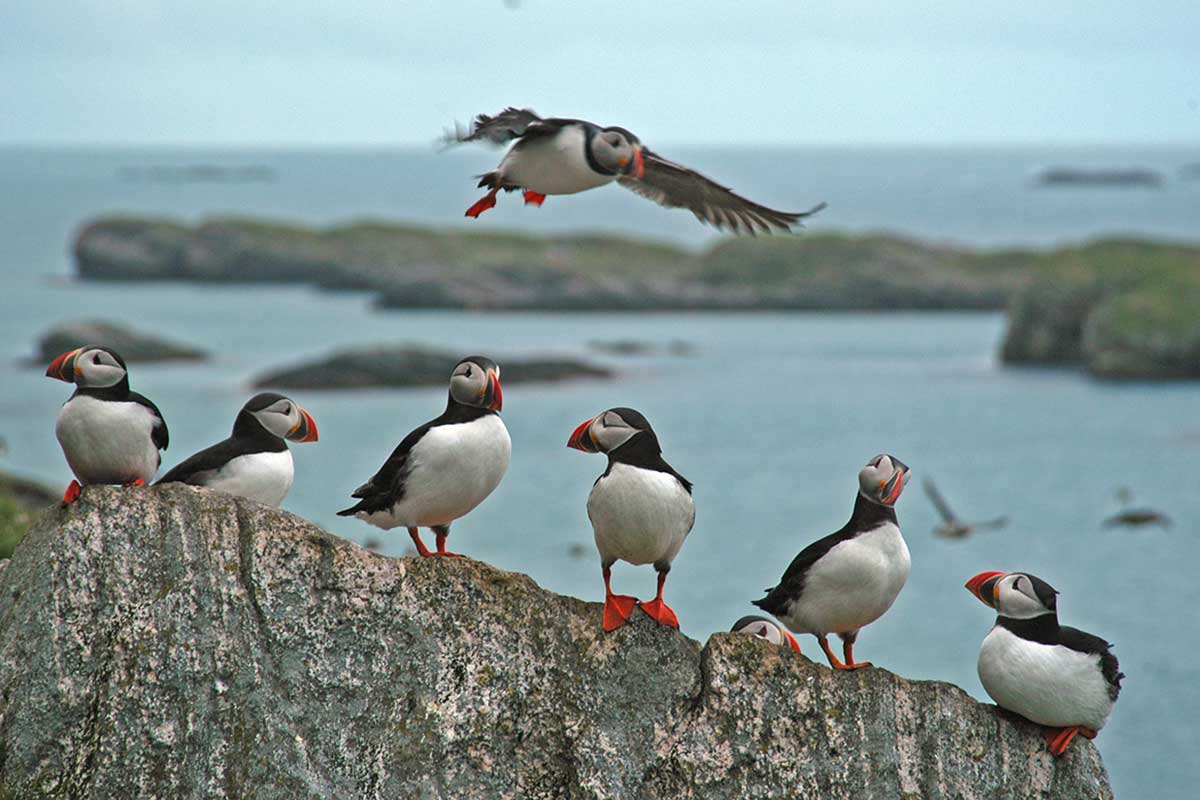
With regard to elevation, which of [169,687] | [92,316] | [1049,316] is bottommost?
[92,316]

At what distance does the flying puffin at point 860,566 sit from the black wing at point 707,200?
2.27 meters

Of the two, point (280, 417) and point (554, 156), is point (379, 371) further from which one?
point (554, 156)

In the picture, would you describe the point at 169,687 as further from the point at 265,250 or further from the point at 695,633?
the point at 265,250

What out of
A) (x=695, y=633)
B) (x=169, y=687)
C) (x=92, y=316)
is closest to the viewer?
(x=169, y=687)

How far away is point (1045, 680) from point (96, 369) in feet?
20.5

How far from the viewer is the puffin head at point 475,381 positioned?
10125 mm

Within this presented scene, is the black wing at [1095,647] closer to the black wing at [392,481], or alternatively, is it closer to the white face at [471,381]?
the white face at [471,381]

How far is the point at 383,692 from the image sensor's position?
10.3m

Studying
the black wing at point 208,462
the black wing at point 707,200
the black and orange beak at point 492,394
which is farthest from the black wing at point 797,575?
the black wing at point 208,462

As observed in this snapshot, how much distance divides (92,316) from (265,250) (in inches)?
1028

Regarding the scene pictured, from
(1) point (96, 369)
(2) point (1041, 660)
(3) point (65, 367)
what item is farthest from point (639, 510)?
(3) point (65, 367)

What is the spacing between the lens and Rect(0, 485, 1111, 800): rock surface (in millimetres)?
10008

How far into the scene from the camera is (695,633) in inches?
1615

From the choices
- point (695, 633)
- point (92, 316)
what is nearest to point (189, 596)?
point (695, 633)
